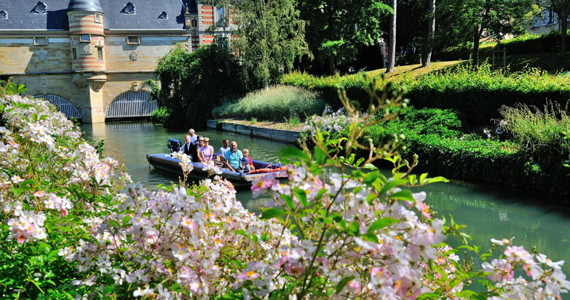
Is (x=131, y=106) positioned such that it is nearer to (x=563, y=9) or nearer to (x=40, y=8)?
(x=40, y=8)

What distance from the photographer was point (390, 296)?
74.6 inches

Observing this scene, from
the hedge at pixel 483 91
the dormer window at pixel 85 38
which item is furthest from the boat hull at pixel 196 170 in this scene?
the dormer window at pixel 85 38

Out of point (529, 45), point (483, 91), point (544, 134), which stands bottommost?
point (544, 134)

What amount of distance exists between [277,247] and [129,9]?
35.7 m

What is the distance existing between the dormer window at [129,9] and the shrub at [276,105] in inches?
506

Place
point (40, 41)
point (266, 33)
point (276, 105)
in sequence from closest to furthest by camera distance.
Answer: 1. point (276, 105)
2. point (266, 33)
3. point (40, 41)

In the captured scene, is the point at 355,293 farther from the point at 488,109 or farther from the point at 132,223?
the point at 488,109

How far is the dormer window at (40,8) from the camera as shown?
33.4 meters

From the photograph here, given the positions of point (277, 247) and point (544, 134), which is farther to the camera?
point (544, 134)

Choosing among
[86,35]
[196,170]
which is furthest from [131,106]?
[196,170]

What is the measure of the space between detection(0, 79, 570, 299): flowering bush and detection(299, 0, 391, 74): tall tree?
990 inches

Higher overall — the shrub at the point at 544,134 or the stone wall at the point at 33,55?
the stone wall at the point at 33,55

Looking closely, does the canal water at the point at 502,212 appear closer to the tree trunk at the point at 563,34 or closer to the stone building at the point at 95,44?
the tree trunk at the point at 563,34

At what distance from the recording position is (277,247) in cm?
243
